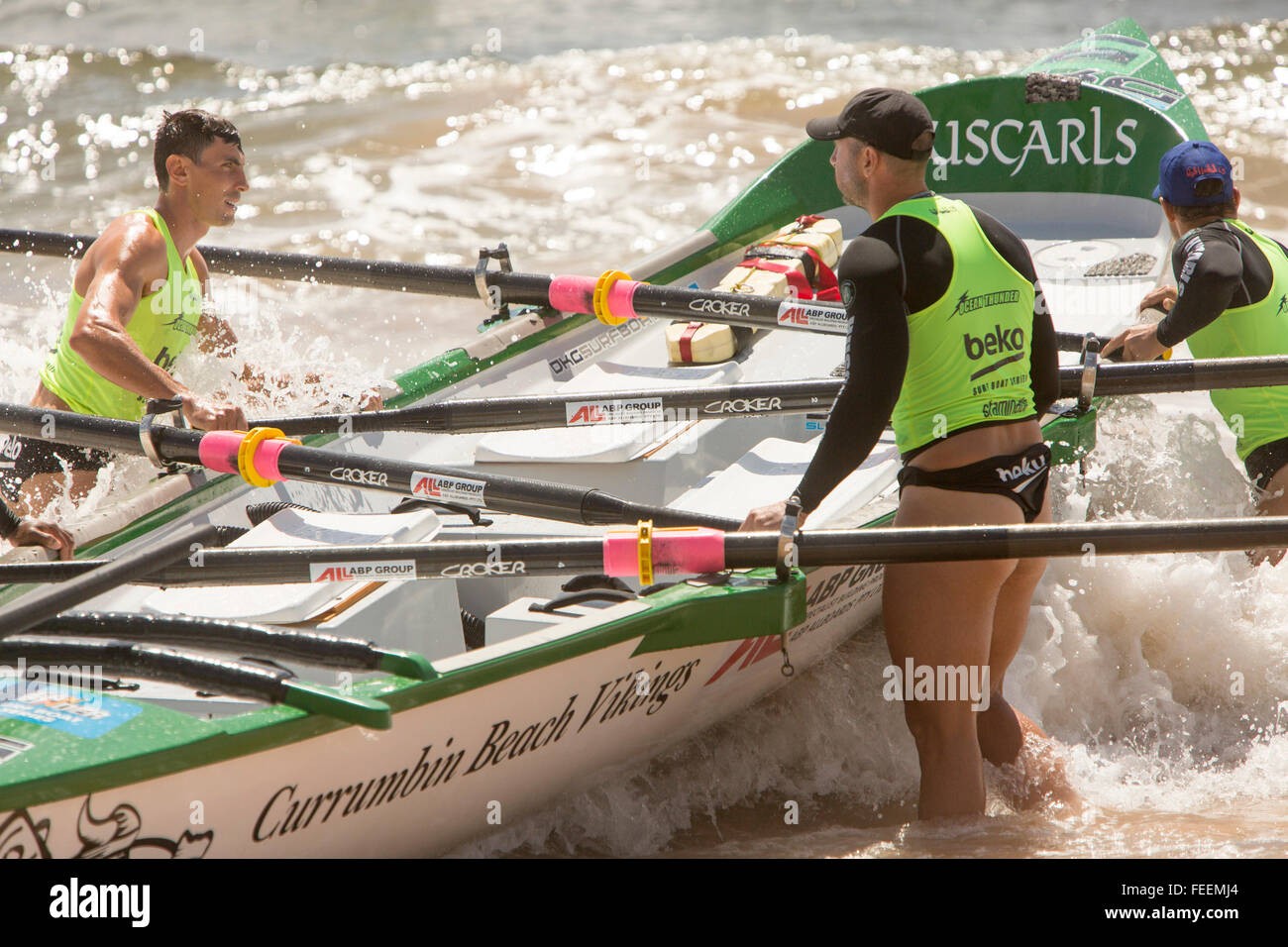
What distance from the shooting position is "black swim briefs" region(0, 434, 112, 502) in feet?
13.6

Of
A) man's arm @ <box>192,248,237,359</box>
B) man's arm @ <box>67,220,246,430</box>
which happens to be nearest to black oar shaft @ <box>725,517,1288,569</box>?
man's arm @ <box>67,220,246,430</box>

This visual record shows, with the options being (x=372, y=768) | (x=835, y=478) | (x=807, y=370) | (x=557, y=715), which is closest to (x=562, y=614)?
(x=557, y=715)

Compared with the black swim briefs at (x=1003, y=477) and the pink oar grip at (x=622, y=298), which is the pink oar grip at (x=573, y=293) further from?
Answer: the black swim briefs at (x=1003, y=477)

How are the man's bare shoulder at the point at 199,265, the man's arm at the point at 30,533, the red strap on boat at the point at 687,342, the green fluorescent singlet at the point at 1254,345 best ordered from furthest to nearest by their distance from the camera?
the red strap on boat at the point at 687,342, the man's bare shoulder at the point at 199,265, the green fluorescent singlet at the point at 1254,345, the man's arm at the point at 30,533

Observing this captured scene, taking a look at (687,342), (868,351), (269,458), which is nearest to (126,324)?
(269,458)

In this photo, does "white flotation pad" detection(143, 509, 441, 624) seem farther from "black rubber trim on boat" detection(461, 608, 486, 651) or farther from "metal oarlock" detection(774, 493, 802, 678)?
"metal oarlock" detection(774, 493, 802, 678)

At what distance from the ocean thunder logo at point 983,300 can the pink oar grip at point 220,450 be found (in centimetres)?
195

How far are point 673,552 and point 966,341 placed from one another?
2.58 feet

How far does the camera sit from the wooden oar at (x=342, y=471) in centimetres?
329

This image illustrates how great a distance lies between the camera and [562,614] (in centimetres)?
322

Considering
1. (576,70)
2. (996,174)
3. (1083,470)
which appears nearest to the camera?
(1083,470)

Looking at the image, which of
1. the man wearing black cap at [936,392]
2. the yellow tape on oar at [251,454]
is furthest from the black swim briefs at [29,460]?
the man wearing black cap at [936,392]

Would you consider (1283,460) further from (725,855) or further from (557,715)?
(557,715)

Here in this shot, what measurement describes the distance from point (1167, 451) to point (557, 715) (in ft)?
8.91
